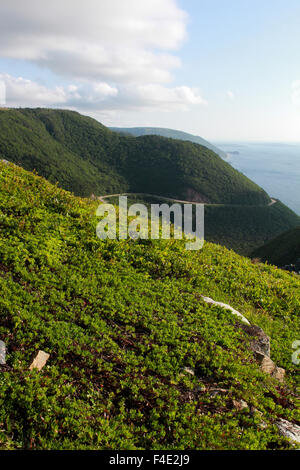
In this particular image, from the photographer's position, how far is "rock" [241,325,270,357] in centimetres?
936

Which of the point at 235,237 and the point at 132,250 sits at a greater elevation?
the point at 132,250

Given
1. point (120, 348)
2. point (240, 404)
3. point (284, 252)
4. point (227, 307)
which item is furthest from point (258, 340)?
point (284, 252)

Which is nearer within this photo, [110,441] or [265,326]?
[110,441]

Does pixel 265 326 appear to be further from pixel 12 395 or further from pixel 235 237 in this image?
pixel 235 237

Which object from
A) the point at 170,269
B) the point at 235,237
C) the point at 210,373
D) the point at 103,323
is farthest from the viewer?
the point at 235,237

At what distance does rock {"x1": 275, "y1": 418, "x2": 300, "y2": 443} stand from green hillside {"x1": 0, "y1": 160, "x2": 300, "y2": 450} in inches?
6.0

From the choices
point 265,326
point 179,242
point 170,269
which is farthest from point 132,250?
point 265,326

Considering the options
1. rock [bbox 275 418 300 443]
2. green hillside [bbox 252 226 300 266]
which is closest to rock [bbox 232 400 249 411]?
rock [bbox 275 418 300 443]

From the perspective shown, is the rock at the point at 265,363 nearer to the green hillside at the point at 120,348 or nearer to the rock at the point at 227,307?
the green hillside at the point at 120,348

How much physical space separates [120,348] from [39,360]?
2093mm

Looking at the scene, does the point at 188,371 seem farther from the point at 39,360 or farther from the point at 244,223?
the point at 244,223

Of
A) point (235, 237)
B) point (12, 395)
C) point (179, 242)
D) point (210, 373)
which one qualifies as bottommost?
point (235, 237)
